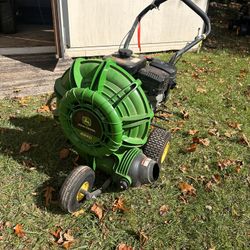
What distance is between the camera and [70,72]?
116 inches

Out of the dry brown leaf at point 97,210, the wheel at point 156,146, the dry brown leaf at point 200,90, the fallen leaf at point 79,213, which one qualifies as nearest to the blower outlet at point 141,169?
the wheel at point 156,146

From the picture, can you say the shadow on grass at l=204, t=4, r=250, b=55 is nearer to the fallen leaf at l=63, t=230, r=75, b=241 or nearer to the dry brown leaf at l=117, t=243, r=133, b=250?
the dry brown leaf at l=117, t=243, r=133, b=250

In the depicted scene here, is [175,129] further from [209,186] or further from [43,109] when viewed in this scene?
[43,109]

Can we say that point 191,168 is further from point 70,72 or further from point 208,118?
point 70,72

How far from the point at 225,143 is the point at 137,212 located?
181 cm

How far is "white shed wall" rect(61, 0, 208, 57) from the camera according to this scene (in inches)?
262

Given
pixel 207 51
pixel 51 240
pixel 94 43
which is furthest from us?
pixel 207 51

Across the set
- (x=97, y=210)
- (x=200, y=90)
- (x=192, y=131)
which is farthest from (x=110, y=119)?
A: (x=200, y=90)

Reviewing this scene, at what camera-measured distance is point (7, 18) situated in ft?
27.0

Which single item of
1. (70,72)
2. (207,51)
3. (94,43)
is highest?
(70,72)

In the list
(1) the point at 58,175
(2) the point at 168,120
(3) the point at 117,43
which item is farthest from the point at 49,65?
(1) the point at 58,175

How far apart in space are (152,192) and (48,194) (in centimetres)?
108

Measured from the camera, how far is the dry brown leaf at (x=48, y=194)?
3.16m

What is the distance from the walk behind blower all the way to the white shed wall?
3721 millimetres
